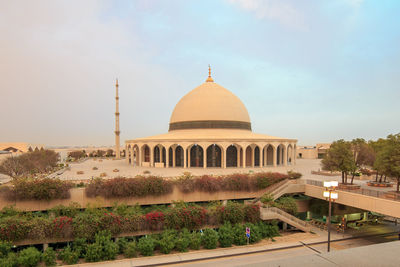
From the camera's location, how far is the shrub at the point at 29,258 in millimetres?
14461

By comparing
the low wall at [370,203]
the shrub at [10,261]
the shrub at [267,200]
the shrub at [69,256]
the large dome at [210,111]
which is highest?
the large dome at [210,111]

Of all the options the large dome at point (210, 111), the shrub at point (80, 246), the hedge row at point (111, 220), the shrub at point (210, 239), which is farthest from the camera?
the large dome at point (210, 111)

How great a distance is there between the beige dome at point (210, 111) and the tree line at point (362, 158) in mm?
21236

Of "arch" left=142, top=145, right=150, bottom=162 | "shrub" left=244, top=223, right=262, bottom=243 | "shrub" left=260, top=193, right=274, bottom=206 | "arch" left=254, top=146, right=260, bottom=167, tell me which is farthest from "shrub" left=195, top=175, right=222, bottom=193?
"arch" left=142, top=145, right=150, bottom=162

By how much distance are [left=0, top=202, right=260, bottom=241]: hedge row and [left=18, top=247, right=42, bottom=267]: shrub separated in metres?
1.78

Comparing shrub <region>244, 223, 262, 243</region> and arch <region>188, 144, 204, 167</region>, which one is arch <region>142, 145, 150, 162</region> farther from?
shrub <region>244, 223, 262, 243</region>

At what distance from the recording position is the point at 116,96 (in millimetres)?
62281

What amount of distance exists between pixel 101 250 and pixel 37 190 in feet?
26.1

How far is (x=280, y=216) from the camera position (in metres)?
20.4

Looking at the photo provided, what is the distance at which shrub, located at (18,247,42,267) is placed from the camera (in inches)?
569

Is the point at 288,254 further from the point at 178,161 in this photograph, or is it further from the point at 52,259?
the point at 178,161

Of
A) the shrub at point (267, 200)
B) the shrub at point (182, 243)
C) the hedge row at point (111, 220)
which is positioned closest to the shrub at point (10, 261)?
the hedge row at point (111, 220)

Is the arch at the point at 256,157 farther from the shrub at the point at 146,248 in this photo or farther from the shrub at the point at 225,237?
the shrub at the point at 146,248

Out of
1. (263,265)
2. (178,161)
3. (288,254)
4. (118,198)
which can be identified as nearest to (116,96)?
(178,161)
